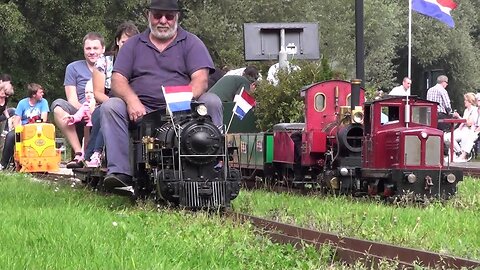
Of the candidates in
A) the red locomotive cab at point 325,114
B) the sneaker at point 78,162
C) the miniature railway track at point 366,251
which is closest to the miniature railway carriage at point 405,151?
the red locomotive cab at point 325,114

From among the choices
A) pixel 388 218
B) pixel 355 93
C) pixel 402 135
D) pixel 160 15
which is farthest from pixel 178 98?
pixel 355 93

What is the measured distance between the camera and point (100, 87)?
906 centimetres

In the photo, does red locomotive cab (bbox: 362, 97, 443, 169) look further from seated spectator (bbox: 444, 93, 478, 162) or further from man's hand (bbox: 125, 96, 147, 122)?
seated spectator (bbox: 444, 93, 478, 162)

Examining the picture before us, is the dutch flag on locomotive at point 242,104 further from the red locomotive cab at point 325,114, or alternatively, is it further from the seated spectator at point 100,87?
the red locomotive cab at point 325,114

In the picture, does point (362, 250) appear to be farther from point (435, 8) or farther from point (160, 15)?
point (435, 8)

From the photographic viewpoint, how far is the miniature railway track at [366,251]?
492 cm

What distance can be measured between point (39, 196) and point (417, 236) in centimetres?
399

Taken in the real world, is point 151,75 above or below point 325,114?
above

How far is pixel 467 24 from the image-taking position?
184ft

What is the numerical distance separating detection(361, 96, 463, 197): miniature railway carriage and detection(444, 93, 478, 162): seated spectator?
9.71 metres

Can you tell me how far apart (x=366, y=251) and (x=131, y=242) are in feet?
4.47

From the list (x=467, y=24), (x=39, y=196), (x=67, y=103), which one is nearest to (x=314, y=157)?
(x=67, y=103)

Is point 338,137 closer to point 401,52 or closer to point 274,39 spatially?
point 274,39

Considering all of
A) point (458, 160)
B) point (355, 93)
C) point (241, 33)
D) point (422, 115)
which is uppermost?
point (241, 33)
